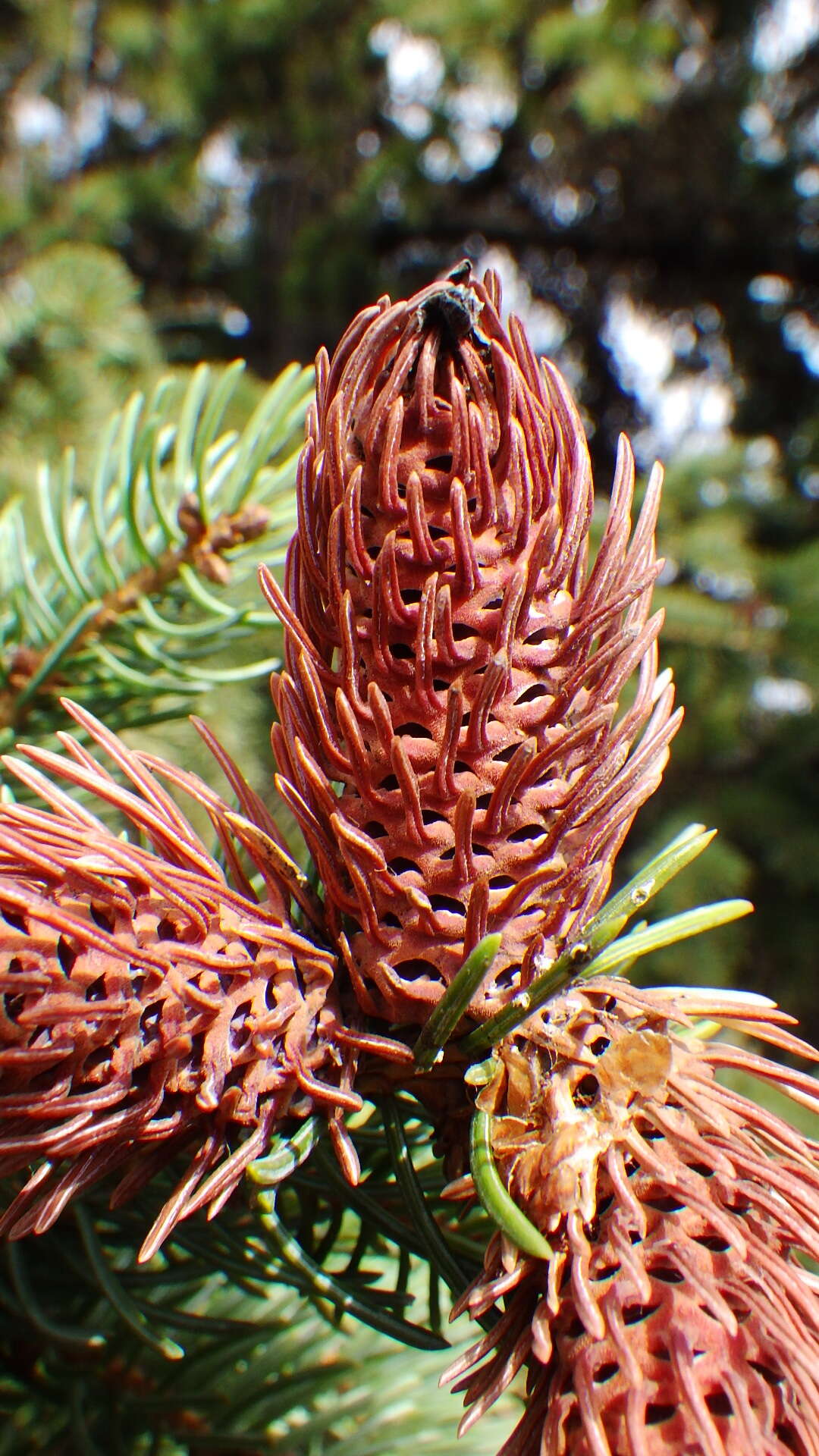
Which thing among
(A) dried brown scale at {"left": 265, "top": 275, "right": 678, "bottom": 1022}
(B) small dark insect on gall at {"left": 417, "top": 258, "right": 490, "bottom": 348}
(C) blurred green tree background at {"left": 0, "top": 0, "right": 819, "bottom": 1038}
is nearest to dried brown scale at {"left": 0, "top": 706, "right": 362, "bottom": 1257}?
(A) dried brown scale at {"left": 265, "top": 275, "right": 678, "bottom": 1022}

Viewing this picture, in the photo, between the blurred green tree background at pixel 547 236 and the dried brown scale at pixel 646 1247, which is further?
the blurred green tree background at pixel 547 236

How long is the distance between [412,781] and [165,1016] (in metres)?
0.07

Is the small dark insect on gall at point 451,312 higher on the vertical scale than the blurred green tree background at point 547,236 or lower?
Result: lower

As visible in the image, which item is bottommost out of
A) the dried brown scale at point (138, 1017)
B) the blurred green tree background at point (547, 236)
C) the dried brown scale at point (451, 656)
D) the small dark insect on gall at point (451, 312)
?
the dried brown scale at point (138, 1017)

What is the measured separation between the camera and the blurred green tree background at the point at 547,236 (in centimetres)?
134

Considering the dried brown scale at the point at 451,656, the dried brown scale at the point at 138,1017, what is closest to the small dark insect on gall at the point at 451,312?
the dried brown scale at the point at 451,656

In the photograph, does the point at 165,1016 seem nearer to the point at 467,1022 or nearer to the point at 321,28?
the point at 467,1022

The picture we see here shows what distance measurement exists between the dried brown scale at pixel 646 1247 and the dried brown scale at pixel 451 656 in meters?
0.02

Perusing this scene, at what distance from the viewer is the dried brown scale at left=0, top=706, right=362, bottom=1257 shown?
0.60 feet

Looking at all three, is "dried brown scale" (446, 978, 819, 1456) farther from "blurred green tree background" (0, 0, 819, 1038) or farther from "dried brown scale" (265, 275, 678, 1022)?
"blurred green tree background" (0, 0, 819, 1038)

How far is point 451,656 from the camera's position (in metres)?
0.21

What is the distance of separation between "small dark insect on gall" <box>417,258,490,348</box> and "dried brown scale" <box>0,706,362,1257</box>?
Result: 12 cm

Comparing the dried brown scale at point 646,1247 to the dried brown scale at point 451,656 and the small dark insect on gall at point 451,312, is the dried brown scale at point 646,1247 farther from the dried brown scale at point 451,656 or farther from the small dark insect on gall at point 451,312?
the small dark insect on gall at point 451,312

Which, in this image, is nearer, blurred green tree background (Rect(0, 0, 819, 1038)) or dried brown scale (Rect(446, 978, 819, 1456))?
dried brown scale (Rect(446, 978, 819, 1456))
